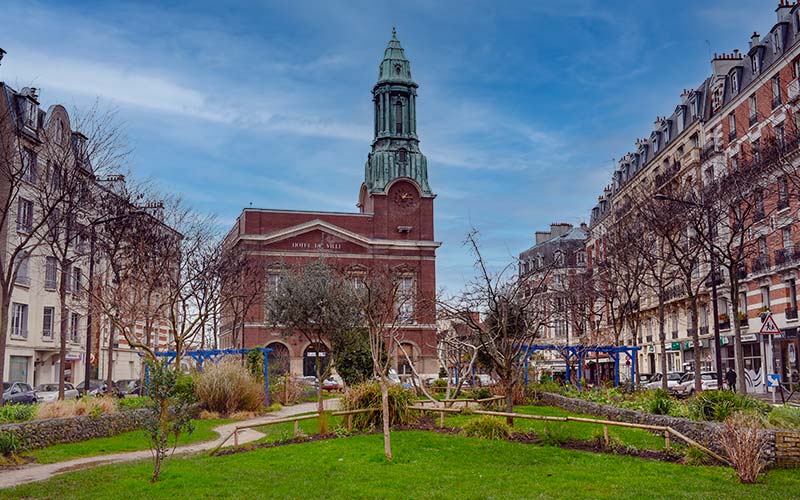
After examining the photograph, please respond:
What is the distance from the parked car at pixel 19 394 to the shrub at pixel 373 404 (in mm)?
18452

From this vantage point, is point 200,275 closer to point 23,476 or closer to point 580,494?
point 23,476

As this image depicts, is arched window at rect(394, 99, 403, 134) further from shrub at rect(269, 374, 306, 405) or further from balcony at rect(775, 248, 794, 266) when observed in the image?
balcony at rect(775, 248, 794, 266)

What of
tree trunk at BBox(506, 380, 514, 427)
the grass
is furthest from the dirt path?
tree trunk at BBox(506, 380, 514, 427)

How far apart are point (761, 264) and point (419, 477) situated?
105 ft

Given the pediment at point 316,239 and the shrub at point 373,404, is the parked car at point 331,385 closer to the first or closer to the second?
the pediment at point 316,239

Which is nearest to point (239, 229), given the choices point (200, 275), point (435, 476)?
point (200, 275)

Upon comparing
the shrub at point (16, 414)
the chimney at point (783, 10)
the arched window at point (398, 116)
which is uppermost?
the arched window at point (398, 116)

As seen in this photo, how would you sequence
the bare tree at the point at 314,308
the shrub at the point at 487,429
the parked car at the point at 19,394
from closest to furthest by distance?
the shrub at the point at 487,429 < the bare tree at the point at 314,308 < the parked car at the point at 19,394

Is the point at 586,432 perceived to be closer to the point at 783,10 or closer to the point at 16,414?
the point at 16,414

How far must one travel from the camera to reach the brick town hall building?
64438 millimetres

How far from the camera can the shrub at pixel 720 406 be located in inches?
585

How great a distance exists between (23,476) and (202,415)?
11.0m

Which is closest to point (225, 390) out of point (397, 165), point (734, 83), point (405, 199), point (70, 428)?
point (70, 428)

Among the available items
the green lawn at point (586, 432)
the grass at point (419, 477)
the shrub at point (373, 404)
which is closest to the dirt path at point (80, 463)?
the grass at point (419, 477)
